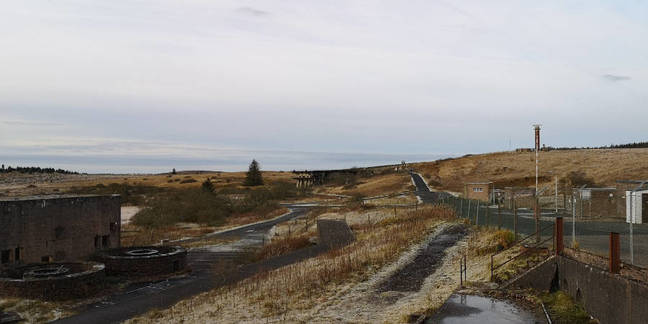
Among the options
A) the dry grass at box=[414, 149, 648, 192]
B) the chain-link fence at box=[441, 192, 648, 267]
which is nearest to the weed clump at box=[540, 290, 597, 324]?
the chain-link fence at box=[441, 192, 648, 267]

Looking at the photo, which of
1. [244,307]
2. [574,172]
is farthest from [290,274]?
[574,172]

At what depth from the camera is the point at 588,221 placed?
2361 centimetres

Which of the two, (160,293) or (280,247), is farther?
(280,247)

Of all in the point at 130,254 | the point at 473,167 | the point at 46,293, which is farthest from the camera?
the point at 473,167

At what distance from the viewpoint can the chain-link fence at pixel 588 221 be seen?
1429 centimetres

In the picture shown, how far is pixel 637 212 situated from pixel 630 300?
512 inches

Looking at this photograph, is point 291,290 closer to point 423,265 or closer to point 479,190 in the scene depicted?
point 423,265

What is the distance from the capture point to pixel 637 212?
21438 millimetres

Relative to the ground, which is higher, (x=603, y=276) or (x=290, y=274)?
(x=603, y=276)

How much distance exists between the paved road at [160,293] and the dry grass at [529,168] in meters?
39.1

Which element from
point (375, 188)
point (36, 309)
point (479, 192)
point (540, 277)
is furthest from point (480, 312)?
point (375, 188)

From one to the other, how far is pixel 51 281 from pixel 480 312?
15.3 metres

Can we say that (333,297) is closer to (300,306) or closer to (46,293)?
(300,306)

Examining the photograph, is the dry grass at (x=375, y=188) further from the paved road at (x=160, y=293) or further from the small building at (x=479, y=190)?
the paved road at (x=160, y=293)
